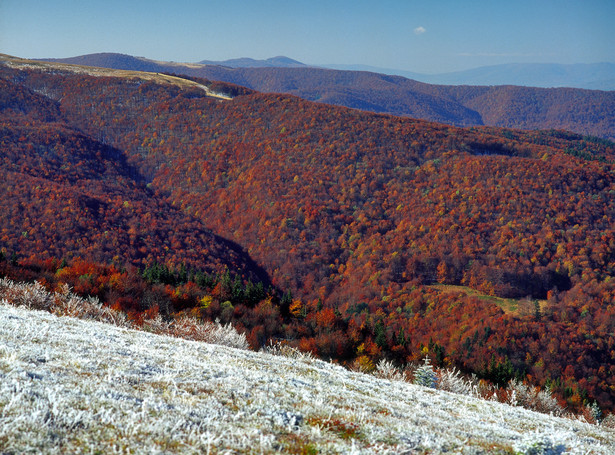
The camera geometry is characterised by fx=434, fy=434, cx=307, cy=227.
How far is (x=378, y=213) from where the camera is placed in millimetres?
121938

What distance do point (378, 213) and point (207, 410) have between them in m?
116

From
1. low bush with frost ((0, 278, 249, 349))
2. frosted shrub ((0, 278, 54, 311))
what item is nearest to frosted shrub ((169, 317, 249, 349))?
low bush with frost ((0, 278, 249, 349))

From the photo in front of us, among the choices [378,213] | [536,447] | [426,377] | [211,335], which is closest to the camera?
[536,447]

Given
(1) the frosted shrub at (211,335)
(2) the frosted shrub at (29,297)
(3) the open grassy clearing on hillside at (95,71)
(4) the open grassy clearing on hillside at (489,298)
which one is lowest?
(4) the open grassy clearing on hillside at (489,298)

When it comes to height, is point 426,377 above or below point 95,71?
below

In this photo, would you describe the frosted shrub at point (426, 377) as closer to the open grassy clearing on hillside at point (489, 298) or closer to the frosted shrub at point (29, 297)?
the frosted shrub at point (29, 297)

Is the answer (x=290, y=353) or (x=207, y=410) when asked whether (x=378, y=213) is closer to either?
(x=290, y=353)

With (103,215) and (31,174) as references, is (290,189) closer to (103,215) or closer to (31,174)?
(103,215)

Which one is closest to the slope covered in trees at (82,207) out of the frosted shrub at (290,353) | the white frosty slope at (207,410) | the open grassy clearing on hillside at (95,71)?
the open grassy clearing on hillside at (95,71)

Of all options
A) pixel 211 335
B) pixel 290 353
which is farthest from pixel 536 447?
pixel 211 335

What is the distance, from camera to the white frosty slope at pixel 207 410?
6.22 metres

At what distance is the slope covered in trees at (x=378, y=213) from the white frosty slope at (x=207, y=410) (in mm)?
31163

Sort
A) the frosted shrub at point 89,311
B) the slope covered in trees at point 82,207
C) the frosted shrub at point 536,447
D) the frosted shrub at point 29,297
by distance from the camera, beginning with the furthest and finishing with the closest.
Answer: the slope covered in trees at point 82,207
the frosted shrub at point 29,297
the frosted shrub at point 89,311
the frosted shrub at point 536,447

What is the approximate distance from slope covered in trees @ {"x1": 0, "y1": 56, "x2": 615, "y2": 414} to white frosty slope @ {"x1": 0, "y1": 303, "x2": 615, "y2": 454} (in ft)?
102
